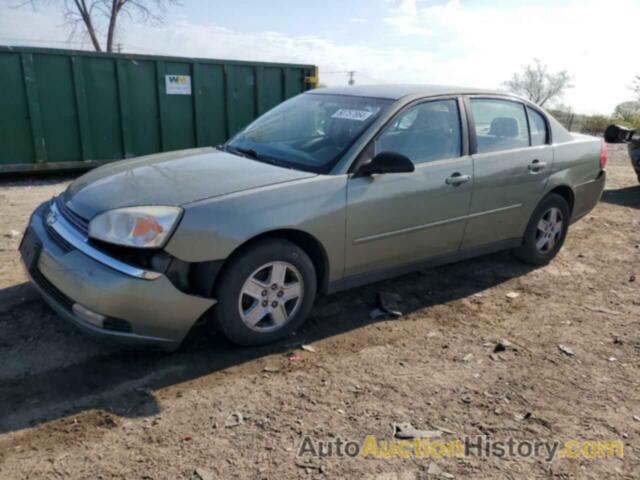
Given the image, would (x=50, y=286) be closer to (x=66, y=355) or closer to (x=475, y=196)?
(x=66, y=355)

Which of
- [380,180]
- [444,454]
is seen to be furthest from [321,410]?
[380,180]

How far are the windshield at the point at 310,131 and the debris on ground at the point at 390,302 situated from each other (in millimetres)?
1261

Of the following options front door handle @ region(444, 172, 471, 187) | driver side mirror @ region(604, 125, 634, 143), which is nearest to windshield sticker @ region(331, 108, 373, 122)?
front door handle @ region(444, 172, 471, 187)

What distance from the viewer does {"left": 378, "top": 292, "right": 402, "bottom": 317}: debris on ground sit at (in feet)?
13.8

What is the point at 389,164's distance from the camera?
11.9 feet

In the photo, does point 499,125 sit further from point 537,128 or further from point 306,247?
point 306,247

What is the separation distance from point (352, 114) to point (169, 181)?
1455 millimetres

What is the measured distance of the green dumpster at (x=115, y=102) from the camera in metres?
8.29

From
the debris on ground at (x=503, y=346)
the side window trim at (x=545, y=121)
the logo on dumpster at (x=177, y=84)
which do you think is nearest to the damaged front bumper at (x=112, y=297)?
the debris on ground at (x=503, y=346)

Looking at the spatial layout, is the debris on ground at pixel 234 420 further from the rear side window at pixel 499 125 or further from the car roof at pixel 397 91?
the rear side window at pixel 499 125

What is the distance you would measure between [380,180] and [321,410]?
1639mm

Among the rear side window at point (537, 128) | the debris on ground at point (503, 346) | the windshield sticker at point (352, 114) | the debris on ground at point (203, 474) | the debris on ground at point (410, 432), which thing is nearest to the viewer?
the debris on ground at point (203, 474)

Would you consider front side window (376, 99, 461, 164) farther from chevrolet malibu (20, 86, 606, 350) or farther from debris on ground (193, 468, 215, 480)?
debris on ground (193, 468, 215, 480)

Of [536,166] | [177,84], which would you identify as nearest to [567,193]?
[536,166]
